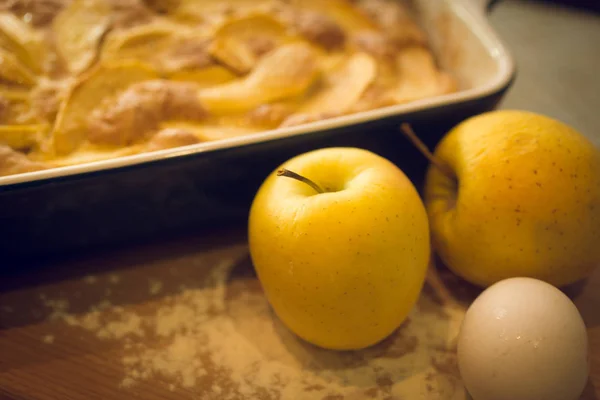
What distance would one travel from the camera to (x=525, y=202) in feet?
2.26

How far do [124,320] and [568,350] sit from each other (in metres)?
0.63

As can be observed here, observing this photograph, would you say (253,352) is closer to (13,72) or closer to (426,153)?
(426,153)

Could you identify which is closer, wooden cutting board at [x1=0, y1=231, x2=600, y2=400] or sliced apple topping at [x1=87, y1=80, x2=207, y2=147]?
wooden cutting board at [x1=0, y1=231, x2=600, y2=400]

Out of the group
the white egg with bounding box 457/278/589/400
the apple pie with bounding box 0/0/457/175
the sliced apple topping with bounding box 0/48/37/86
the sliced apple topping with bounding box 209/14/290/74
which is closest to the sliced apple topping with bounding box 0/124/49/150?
the apple pie with bounding box 0/0/457/175

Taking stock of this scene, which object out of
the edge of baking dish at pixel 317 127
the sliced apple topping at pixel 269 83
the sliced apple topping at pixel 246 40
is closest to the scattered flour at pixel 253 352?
the edge of baking dish at pixel 317 127

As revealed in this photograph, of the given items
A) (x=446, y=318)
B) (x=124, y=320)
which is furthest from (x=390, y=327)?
(x=124, y=320)

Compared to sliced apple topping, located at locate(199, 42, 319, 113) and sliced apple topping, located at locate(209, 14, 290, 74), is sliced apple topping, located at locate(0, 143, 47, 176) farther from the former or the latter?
sliced apple topping, located at locate(209, 14, 290, 74)

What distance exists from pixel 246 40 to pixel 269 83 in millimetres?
180

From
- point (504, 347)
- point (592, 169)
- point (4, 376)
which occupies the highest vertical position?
point (592, 169)

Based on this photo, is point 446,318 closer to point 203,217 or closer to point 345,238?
point 345,238

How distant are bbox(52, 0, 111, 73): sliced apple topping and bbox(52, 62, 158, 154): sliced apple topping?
0.12m

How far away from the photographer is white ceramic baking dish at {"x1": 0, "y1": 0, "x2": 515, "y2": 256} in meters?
0.71

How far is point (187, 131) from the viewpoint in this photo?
0.86m

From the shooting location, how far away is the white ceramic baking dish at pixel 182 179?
715 mm
